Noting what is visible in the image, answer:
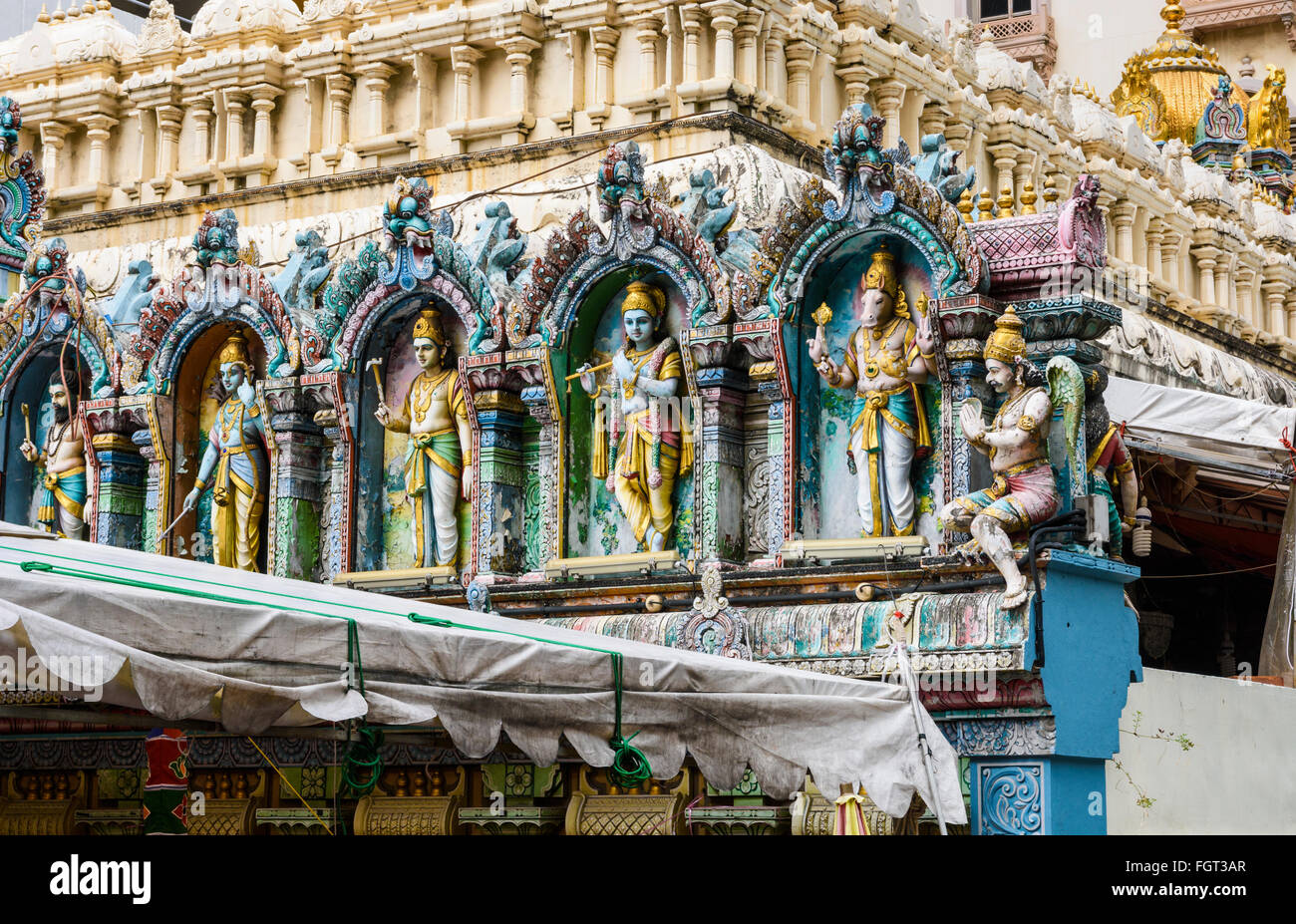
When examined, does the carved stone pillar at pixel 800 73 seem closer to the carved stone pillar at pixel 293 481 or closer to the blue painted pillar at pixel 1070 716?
the carved stone pillar at pixel 293 481

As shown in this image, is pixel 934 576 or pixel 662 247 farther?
pixel 662 247

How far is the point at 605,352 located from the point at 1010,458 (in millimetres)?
3591

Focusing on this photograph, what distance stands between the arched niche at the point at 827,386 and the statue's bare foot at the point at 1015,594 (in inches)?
63.5

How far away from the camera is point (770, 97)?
54.5 feet

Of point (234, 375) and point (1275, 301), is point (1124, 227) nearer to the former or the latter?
point (1275, 301)

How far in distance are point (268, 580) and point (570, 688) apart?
6.02 ft

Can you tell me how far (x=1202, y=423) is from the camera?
16.4 m

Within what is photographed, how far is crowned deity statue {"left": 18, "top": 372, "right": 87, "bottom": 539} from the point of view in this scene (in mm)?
17516

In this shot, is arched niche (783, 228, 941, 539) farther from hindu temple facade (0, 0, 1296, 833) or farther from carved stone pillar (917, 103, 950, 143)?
carved stone pillar (917, 103, 950, 143)

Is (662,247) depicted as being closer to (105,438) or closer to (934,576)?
(934,576)

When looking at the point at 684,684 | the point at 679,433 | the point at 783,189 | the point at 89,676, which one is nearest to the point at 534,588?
the point at 679,433

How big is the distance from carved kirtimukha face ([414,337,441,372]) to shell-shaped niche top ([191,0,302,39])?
17.2 feet

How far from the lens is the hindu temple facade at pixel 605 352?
528 inches
